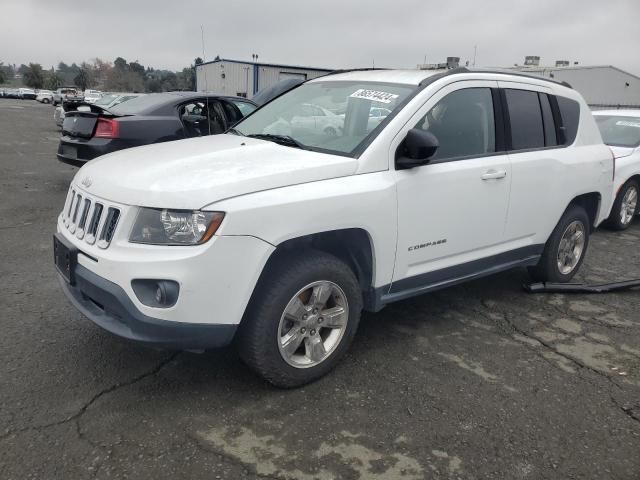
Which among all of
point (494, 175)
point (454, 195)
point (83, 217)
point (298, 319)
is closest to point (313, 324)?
point (298, 319)

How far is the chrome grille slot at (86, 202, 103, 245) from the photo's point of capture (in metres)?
2.82

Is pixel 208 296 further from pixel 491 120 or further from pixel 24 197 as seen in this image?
pixel 24 197

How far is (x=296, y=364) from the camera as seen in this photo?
9.89 ft

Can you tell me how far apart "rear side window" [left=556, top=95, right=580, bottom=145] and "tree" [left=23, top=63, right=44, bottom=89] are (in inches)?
3894

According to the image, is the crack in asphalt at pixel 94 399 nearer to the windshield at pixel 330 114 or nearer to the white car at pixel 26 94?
the windshield at pixel 330 114

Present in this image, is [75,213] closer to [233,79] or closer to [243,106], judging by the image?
[243,106]

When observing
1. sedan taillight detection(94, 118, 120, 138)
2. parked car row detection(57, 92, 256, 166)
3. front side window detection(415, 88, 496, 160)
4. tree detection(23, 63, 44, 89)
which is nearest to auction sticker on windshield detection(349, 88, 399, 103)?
front side window detection(415, 88, 496, 160)

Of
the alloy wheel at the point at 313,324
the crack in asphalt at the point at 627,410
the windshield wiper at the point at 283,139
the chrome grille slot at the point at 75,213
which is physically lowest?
the crack in asphalt at the point at 627,410

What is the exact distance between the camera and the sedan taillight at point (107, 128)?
7.14 m

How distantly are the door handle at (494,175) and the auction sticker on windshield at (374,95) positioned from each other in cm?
86

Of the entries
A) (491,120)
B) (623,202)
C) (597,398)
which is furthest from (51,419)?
(623,202)

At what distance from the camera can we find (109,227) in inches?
108

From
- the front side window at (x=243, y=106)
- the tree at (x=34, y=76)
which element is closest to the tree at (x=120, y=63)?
the tree at (x=34, y=76)

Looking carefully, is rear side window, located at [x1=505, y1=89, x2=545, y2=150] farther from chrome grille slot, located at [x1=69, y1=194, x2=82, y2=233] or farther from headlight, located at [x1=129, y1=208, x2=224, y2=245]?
chrome grille slot, located at [x1=69, y1=194, x2=82, y2=233]
